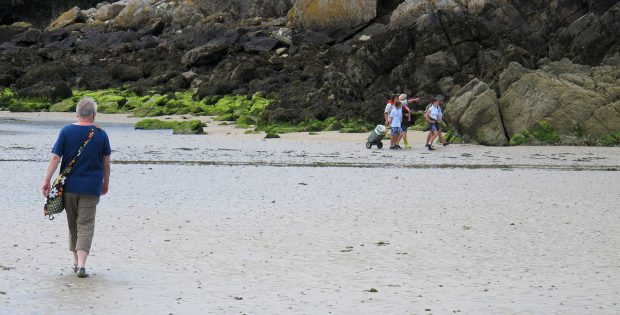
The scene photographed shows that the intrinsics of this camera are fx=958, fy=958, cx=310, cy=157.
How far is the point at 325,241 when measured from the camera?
1098cm

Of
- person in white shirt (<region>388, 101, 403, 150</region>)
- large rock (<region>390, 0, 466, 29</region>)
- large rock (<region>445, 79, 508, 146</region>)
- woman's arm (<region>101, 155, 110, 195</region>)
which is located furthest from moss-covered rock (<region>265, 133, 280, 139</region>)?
large rock (<region>390, 0, 466, 29</region>)

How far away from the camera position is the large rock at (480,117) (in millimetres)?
27597

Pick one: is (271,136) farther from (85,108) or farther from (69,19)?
(69,19)

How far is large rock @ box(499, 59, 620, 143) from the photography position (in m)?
27.5

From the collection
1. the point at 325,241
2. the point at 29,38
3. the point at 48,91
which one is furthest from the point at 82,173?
the point at 29,38

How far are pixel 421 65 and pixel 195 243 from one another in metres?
27.8

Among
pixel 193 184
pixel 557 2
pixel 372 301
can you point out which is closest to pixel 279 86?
pixel 557 2

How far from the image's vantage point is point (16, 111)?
153 ft

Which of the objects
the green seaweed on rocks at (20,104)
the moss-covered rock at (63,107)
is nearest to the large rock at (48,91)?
the green seaweed on rocks at (20,104)

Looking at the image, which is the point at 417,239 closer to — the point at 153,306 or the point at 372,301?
the point at 372,301

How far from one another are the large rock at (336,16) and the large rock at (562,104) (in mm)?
37653

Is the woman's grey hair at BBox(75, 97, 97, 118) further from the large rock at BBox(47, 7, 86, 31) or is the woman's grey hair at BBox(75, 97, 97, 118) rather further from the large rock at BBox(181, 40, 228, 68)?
the large rock at BBox(47, 7, 86, 31)

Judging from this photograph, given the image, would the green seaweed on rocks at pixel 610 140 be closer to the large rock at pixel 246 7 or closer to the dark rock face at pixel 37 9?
the large rock at pixel 246 7

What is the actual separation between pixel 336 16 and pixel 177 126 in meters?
34.6
